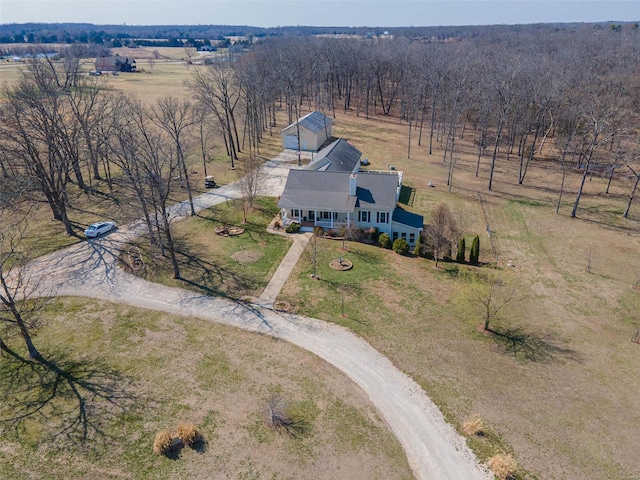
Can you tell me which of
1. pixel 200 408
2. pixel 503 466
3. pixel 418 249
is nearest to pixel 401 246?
pixel 418 249

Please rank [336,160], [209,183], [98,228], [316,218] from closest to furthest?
[98,228]
[316,218]
[336,160]
[209,183]

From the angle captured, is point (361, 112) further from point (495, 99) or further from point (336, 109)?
point (495, 99)

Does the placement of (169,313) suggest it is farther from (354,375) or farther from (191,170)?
(191,170)

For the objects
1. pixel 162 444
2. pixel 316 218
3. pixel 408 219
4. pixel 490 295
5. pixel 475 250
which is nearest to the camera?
pixel 162 444

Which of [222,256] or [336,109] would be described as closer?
[222,256]

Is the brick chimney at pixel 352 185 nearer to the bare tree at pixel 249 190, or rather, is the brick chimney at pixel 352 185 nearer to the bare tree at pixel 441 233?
the bare tree at pixel 441 233

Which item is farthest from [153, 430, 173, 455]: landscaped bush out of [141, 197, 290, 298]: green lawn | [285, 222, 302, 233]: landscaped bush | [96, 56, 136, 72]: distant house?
[96, 56, 136, 72]: distant house

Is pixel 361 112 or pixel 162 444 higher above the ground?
pixel 361 112
